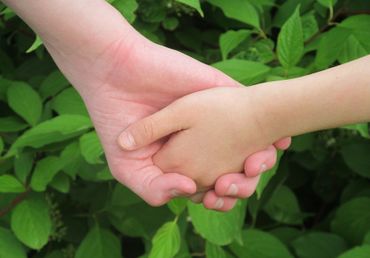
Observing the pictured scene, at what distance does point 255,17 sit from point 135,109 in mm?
282

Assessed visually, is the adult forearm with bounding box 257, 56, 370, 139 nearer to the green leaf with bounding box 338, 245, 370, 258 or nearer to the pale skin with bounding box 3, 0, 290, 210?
the pale skin with bounding box 3, 0, 290, 210

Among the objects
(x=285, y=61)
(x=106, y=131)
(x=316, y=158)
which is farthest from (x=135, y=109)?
(x=316, y=158)

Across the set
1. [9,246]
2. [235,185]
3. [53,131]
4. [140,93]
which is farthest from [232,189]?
[9,246]

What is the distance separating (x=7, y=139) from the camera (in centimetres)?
118

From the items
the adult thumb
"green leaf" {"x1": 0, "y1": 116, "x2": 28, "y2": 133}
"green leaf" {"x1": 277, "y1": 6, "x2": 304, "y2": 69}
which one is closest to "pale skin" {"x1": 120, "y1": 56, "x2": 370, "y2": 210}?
the adult thumb

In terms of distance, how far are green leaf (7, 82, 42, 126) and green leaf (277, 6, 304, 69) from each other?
18.6 inches

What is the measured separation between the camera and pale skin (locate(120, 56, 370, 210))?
33.0 inches

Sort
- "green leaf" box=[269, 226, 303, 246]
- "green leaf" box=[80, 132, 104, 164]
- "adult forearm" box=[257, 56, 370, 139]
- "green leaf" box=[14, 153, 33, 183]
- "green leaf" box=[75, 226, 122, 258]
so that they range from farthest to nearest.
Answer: "green leaf" box=[269, 226, 303, 246] → "green leaf" box=[75, 226, 122, 258] → "green leaf" box=[14, 153, 33, 183] → "green leaf" box=[80, 132, 104, 164] → "adult forearm" box=[257, 56, 370, 139]

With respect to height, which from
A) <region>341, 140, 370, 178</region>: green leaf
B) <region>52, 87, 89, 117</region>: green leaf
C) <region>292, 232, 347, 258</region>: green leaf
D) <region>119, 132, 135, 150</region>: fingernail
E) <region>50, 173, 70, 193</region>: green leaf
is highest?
<region>119, 132, 135, 150</region>: fingernail

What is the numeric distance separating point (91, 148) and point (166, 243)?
20 cm

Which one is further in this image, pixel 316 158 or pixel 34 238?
pixel 316 158

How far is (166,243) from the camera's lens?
969 millimetres

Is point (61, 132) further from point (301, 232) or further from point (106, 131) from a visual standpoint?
point (301, 232)

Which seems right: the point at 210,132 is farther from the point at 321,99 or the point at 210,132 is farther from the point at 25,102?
the point at 25,102
